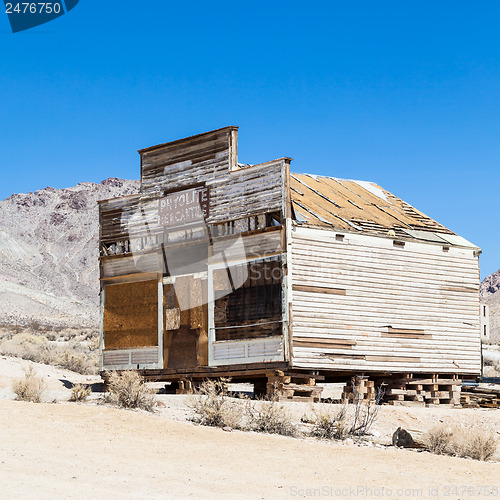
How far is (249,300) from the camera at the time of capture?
20359mm

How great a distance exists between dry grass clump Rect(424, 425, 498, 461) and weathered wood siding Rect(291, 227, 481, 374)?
241 inches

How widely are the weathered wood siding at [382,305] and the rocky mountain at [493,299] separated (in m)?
64.8

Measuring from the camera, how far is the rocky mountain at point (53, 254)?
8412 centimetres

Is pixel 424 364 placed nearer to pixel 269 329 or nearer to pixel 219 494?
pixel 269 329

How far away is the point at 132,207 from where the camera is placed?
23469 millimetres

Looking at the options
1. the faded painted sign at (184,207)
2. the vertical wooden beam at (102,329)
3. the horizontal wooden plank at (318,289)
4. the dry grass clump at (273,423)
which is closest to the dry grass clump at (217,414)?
the dry grass clump at (273,423)

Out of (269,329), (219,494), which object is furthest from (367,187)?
(219,494)

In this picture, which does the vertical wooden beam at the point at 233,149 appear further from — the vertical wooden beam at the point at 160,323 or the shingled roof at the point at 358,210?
the vertical wooden beam at the point at 160,323

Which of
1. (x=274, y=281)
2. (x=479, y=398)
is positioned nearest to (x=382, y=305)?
(x=274, y=281)

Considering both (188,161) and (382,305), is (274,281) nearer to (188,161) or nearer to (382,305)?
(382,305)

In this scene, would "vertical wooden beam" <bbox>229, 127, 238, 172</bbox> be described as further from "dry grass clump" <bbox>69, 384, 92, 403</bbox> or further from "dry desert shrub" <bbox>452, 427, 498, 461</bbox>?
"dry desert shrub" <bbox>452, 427, 498, 461</bbox>

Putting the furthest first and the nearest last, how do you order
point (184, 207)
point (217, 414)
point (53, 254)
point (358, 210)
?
1. point (53, 254)
2. point (358, 210)
3. point (184, 207)
4. point (217, 414)

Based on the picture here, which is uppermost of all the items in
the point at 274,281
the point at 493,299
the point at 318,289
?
the point at 493,299

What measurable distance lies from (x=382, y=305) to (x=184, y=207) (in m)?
5.62
